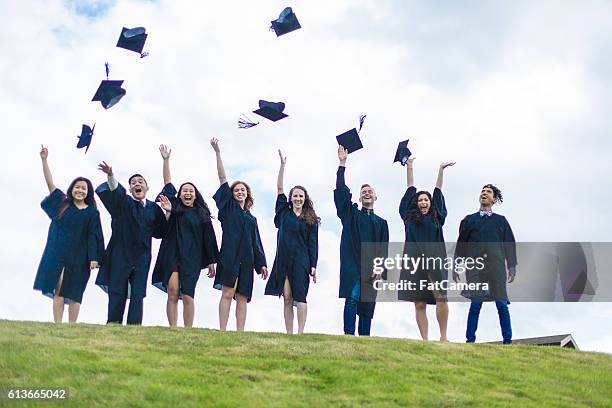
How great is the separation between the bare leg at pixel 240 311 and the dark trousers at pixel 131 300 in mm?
1193

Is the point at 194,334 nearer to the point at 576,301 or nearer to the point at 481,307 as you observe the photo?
the point at 481,307

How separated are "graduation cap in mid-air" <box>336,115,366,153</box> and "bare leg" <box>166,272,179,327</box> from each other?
9.43 ft

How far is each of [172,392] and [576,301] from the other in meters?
7.76

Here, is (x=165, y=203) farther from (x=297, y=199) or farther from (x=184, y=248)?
(x=297, y=199)

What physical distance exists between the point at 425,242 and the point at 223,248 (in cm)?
262

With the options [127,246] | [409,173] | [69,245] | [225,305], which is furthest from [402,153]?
[69,245]

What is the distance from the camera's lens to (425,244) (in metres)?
11.7

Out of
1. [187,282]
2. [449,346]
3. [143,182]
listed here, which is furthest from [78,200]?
[449,346]

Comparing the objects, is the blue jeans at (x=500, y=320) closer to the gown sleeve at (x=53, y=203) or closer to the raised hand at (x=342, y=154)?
the raised hand at (x=342, y=154)

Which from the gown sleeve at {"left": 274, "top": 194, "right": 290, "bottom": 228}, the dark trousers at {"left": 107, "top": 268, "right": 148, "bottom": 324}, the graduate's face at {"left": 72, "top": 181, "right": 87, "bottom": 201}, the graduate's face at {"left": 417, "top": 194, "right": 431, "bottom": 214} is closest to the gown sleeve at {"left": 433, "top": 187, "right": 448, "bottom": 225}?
the graduate's face at {"left": 417, "top": 194, "right": 431, "bottom": 214}

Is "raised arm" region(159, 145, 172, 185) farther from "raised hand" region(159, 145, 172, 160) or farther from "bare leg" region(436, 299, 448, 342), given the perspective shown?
"bare leg" region(436, 299, 448, 342)

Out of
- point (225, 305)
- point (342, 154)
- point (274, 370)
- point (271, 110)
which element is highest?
point (271, 110)

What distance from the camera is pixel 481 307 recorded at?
11469 mm

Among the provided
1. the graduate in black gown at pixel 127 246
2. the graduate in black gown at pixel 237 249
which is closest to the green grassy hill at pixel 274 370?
the graduate in black gown at pixel 127 246
